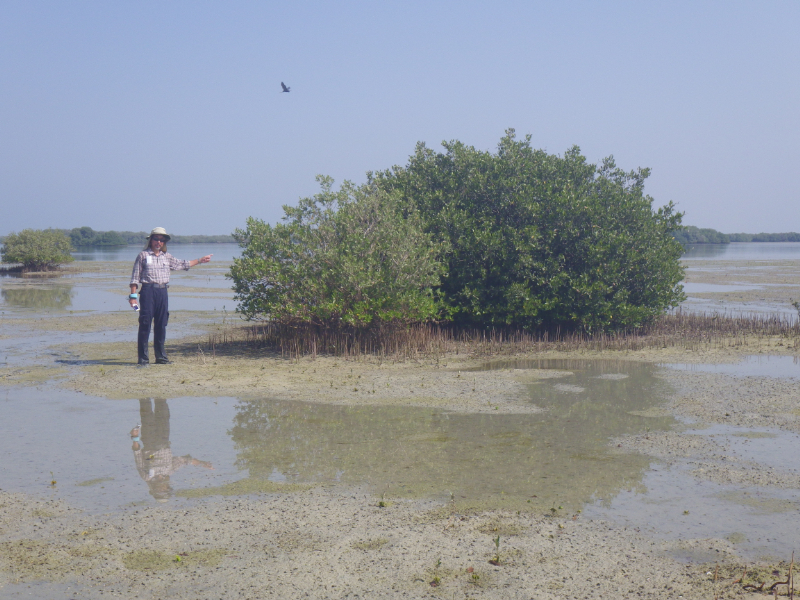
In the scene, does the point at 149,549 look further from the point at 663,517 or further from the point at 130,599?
the point at 663,517

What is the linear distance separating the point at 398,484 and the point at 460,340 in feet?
31.7

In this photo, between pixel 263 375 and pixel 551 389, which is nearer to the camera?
pixel 551 389

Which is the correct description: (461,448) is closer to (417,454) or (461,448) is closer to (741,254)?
(417,454)

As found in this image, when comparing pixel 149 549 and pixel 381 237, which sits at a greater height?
pixel 381 237

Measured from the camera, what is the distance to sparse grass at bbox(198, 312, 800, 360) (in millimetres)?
14430

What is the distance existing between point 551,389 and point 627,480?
4.40m

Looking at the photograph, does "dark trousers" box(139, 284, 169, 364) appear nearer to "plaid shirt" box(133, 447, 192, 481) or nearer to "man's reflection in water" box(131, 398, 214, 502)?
"man's reflection in water" box(131, 398, 214, 502)

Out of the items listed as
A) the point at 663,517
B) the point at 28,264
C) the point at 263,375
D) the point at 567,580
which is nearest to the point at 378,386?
the point at 263,375

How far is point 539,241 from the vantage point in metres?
16.2

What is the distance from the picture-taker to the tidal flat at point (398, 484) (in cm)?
470

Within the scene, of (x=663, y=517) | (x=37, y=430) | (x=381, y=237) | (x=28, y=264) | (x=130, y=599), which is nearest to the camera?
(x=130, y=599)

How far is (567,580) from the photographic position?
4.61 m

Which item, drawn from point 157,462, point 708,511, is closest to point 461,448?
point 708,511

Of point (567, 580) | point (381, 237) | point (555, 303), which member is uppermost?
point (381, 237)
